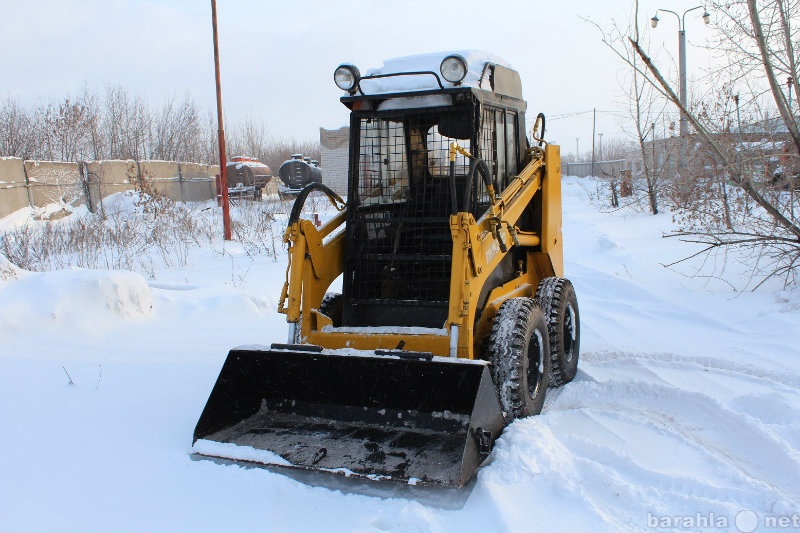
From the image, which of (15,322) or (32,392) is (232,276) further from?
(32,392)

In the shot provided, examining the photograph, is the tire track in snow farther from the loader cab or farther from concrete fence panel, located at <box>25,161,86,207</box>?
concrete fence panel, located at <box>25,161,86,207</box>

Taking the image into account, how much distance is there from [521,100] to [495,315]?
1998 millimetres

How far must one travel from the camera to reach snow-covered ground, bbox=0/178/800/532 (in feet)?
9.98

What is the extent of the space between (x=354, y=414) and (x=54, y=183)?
60.8ft

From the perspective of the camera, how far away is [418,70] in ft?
14.9

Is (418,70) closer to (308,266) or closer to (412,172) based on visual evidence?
(412,172)

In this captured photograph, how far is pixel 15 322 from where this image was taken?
588 cm

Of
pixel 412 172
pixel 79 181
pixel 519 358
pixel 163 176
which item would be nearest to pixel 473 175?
pixel 412 172

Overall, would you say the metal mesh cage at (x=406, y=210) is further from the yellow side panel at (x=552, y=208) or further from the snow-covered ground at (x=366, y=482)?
the snow-covered ground at (x=366, y=482)

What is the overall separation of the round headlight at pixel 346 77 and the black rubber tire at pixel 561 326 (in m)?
2.10

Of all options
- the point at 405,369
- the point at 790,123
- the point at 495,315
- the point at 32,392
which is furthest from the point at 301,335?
the point at 790,123

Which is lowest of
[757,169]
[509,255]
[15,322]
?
[15,322]

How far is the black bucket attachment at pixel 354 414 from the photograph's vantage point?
3.46m

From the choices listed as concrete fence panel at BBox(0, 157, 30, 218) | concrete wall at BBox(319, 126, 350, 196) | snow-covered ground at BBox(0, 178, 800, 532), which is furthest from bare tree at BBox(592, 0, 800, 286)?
concrete wall at BBox(319, 126, 350, 196)
